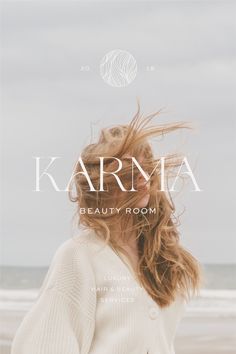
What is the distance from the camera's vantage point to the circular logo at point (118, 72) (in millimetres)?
1473

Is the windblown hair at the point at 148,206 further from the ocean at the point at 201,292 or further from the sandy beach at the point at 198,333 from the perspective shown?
the sandy beach at the point at 198,333

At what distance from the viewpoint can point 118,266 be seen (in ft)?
4.53

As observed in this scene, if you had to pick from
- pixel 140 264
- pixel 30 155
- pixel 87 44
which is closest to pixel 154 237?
pixel 140 264

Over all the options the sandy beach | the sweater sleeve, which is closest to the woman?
the sweater sleeve

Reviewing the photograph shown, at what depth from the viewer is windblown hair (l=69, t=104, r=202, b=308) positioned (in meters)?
1.41

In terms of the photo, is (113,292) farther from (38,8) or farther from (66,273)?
(38,8)

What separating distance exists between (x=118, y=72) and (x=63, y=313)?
1.69 ft

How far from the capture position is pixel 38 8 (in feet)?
4.97

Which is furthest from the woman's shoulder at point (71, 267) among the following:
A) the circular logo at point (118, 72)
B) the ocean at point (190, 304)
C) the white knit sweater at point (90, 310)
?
the circular logo at point (118, 72)

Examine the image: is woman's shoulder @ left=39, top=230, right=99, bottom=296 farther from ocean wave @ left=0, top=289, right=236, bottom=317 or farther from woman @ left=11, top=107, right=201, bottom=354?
ocean wave @ left=0, top=289, right=236, bottom=317

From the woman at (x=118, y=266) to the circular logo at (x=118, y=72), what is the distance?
91 mm

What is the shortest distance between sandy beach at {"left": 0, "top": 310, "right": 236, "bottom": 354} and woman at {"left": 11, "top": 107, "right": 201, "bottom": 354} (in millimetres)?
167

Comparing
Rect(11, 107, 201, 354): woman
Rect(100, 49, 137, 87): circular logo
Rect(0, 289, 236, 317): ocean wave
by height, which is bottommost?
Rect(0, 289, 236, 317): ocean wave

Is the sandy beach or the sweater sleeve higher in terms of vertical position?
the sweater sleeve
